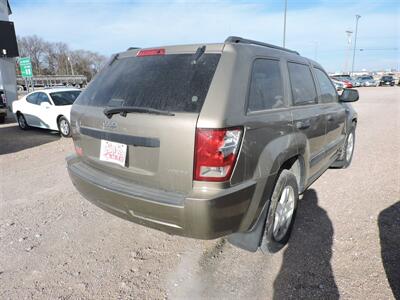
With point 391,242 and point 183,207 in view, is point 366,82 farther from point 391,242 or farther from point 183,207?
point 183,207

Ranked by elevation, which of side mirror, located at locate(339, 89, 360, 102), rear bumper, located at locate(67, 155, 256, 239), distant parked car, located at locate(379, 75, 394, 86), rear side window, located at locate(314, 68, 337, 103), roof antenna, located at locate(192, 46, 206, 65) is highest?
roof antenna, located at locate(192, 46, 206, 65)

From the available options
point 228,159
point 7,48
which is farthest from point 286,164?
point 7,48

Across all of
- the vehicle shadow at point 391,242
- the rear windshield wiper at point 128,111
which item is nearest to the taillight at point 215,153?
the rear windshield wiper at point 128,111

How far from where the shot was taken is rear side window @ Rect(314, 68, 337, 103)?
3930mm

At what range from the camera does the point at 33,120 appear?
383 inches

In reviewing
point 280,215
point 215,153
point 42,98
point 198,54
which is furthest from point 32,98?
point 215,153

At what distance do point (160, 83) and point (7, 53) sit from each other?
48.3 feet

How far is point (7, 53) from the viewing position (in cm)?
1388

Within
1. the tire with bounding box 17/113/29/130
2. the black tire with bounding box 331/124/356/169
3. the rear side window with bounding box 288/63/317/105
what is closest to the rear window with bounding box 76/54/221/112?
the rear side window with bounding box 288/63/317/105

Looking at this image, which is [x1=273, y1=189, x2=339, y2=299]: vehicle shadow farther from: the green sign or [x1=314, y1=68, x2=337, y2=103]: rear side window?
the green sign

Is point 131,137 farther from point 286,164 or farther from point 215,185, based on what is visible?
point 286,164

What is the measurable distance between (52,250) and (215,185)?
6.26 feet

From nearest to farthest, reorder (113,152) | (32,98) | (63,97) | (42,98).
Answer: (113,152), (63,97), (42,98), (32,98)

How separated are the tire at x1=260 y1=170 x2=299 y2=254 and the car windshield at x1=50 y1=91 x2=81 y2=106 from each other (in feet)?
25.3
